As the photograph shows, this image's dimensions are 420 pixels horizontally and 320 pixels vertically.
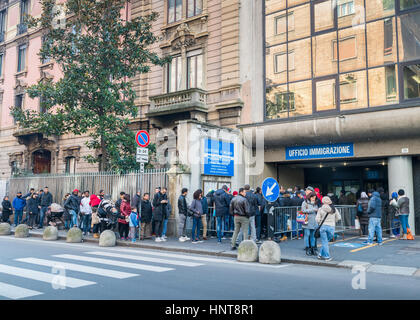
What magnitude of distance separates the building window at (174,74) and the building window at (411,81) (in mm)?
11795

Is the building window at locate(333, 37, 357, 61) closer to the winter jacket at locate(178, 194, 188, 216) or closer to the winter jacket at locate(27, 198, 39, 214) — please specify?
the winter jacket at locate(178, 194, 188, 216)

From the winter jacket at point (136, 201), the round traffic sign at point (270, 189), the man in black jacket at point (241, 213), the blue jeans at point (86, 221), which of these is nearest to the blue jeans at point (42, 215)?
the blue jeans at point (86, 221)

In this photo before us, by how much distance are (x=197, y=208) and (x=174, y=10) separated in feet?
46.1

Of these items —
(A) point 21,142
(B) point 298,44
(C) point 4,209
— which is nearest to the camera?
(B) point 298,44

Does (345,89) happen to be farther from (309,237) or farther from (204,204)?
(309,237)

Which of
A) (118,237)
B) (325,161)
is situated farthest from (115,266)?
(325,161)

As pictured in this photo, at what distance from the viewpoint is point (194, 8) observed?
72.7 ft

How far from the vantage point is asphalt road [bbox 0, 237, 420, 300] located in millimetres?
6117

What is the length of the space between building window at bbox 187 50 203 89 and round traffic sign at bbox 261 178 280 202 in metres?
10.8

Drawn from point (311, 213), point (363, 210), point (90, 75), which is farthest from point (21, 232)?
point (363, 210)

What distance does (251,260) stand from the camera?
9.95 metres

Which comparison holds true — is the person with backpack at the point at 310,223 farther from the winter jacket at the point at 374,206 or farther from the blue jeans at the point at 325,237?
the winter jacket at the point at 374,206
